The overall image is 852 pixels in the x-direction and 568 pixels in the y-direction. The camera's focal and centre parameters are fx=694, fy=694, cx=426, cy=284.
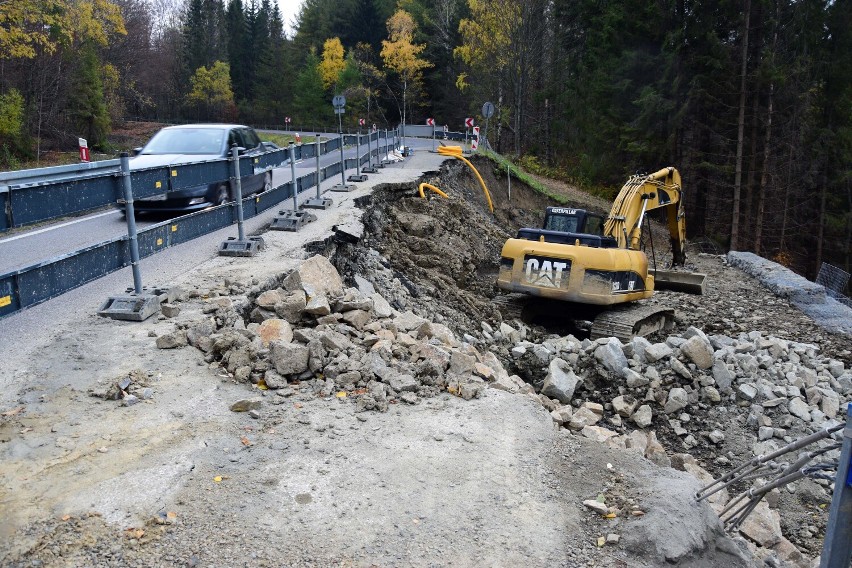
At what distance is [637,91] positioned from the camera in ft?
97.0

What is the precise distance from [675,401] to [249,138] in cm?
965

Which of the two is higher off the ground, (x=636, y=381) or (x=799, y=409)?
(x=636, y=381)

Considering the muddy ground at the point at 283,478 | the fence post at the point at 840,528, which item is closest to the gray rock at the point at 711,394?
the muddy ground at the point at 283,478

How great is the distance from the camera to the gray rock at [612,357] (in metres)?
9.59

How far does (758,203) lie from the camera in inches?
1101

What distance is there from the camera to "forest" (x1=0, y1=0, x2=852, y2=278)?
88.9ft

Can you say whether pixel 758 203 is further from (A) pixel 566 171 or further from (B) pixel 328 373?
(B) pixel 328 373

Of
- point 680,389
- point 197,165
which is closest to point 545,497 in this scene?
point 680,389

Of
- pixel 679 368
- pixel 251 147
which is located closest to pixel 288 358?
pixel 679 368

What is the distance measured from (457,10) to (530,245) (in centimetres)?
Answer: 4579

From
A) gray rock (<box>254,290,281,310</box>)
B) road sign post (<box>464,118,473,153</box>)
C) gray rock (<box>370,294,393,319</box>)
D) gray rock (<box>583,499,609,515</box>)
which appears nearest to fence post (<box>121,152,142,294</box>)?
gray rock (<box>254,290,281,310</box>)

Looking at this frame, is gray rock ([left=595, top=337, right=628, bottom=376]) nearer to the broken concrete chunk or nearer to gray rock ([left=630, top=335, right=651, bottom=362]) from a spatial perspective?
gray rock ([left=630, top=335, right=651, bottom=362])

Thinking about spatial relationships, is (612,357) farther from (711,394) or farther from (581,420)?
(581,420)

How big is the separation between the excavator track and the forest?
15.6 metres
